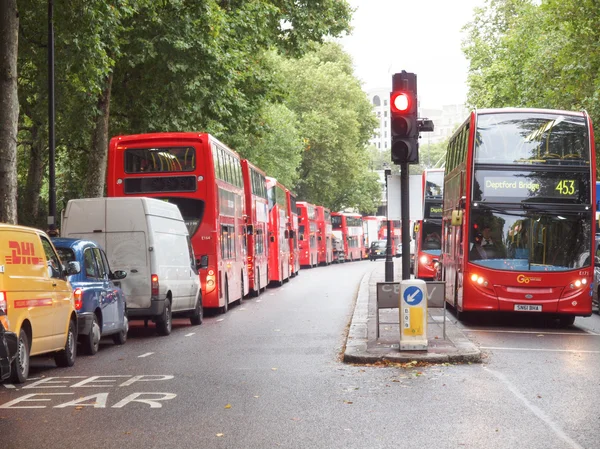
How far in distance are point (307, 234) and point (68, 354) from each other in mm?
49304

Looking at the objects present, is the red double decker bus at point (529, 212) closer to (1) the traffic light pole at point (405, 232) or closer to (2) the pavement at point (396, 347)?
(2) the pavement at point (396, 347)

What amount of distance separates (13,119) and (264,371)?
31.3ft

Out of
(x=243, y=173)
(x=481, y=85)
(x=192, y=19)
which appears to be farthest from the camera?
(x=481, y=85)

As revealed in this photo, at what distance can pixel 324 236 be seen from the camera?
70875 mm

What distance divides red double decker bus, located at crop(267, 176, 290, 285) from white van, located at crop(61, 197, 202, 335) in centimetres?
1893

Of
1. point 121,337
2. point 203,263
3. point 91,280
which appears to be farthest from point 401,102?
point 203,263

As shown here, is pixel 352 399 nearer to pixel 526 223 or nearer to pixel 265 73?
pixel 526 223

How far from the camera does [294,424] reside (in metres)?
8.96

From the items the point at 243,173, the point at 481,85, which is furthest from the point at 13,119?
the point at 481,85

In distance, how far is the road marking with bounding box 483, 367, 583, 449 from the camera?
809 centimetres

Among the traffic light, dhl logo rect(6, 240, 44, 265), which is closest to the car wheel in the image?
dhl logo rect(6, 240, 44, 265)

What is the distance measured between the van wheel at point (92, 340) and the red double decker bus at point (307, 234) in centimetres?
4431

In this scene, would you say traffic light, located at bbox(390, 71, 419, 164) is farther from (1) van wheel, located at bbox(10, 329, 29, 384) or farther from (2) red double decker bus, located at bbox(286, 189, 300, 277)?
(2) red double decker bus, located at bbox(286, 189, 300, 277)

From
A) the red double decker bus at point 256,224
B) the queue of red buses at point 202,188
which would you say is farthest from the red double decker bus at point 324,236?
the queue of red buses at point 202,188
